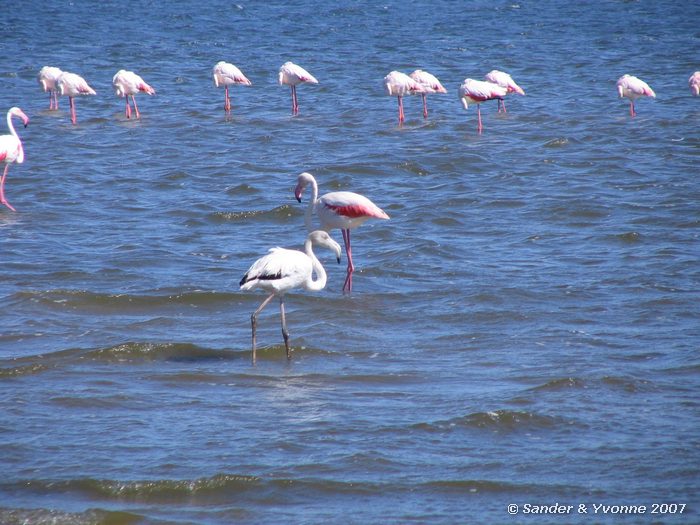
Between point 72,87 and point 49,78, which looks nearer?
point 72,87

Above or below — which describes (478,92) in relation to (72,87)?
below

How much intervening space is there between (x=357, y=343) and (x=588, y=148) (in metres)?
8.65

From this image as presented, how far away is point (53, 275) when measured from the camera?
32.8 ft

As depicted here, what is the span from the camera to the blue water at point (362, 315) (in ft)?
18.7

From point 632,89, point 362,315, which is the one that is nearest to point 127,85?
point 632,89

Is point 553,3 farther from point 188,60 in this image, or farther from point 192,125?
point 192,125

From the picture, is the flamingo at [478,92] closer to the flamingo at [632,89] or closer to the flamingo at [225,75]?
the flamingo at [632,89]

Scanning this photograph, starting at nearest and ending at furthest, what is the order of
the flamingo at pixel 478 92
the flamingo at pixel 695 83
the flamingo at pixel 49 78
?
the flamingo at pixel 478 92 < the flamingo at pixel 695 83 < the flamingo at pixel 49 78

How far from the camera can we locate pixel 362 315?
9.01 m

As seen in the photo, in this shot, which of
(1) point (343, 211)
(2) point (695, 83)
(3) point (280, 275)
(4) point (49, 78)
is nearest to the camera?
(3) point (280, 275)

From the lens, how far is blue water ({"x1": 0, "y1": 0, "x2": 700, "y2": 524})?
5688 mm

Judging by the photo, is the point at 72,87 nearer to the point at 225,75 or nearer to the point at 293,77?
the point at 225,75

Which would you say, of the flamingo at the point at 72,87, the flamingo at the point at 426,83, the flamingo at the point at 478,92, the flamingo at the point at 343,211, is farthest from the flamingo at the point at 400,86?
the flamingo at the point at 343,211

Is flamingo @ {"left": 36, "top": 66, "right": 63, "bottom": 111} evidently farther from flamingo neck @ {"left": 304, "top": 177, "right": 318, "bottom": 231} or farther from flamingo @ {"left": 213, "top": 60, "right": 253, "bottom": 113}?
flamingo neck @ {"left": 304, "top": 177, "right": 318, "bottom": 231}
